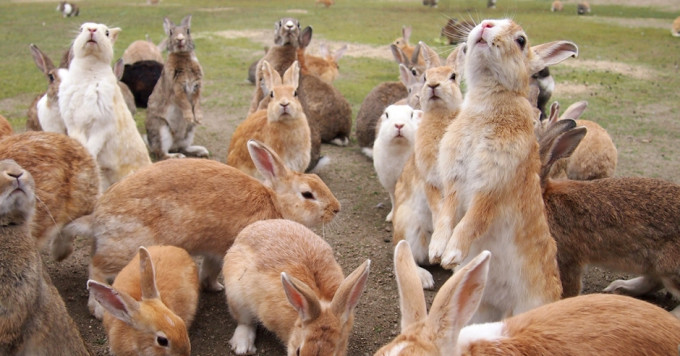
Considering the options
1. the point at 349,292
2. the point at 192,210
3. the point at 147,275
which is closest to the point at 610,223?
the point at 349,292

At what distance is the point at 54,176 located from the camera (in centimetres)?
428

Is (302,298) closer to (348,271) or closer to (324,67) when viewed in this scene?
(348,271)

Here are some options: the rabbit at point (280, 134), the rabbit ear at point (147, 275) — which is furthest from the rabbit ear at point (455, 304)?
the rabbit at point (280, 134)

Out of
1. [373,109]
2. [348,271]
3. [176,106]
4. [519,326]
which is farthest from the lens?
[373,109]

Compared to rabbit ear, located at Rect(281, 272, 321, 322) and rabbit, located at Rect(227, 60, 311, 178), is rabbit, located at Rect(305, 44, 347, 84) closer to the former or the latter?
rabbit, located at Rect(227, 60, 311, 178)

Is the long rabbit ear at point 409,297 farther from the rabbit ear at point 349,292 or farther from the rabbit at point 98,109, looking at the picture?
the rabbit at point 98,109

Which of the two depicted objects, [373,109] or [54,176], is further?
[373,109]

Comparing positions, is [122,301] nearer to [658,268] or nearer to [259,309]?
[259,309]


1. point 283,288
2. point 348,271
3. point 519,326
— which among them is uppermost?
point 519,326

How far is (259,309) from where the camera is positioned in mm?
3824

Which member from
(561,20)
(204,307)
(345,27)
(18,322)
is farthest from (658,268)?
(561,20)

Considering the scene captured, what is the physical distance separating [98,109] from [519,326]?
4398 mm

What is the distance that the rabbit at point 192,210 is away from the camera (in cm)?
412

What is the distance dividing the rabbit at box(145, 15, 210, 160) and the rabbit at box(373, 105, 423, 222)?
2.66 metres
